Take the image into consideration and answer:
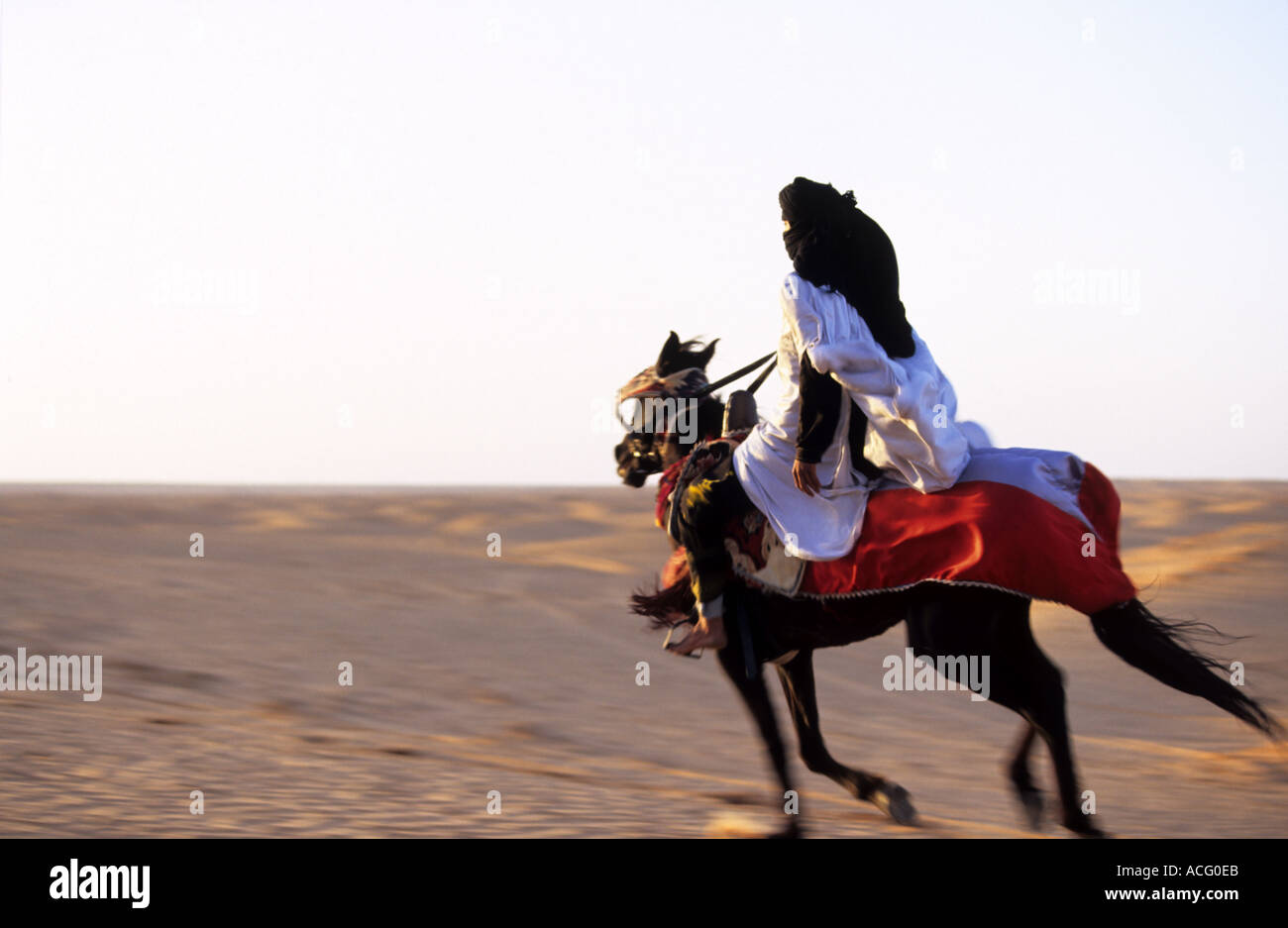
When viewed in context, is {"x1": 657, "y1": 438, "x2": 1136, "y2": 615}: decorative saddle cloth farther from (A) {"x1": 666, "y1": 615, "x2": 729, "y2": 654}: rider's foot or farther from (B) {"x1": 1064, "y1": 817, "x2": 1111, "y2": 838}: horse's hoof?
(B) {"x1": 1064, "y1": 817, "x2": 1111, "y2": 838}: horse's hoof

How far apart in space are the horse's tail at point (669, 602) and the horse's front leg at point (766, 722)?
1.06 feet

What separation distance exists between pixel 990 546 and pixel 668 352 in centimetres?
204

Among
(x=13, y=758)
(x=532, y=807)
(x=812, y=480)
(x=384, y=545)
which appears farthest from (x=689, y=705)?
(x=384, y=545)

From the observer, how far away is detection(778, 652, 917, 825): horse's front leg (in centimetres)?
630

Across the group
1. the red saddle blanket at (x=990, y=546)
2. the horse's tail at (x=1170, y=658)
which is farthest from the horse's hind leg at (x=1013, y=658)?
the horse's tail at (x=1170, y=658)

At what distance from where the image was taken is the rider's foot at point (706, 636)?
19.2 ft

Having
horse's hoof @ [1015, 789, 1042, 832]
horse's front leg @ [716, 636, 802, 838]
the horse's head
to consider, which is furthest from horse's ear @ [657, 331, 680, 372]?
horse's hoof @ [1015, 789, 1042, 832]

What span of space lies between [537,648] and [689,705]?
2.90 m

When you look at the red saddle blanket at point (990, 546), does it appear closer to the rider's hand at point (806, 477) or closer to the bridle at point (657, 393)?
the rider's hand at point (806, 477)

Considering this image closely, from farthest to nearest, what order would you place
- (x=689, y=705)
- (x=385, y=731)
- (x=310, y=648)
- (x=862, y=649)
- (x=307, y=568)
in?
1. (x=307, y=568)
2. (x=862, y=649)
3. (x=310, y=648)
4. (x=689, y=705)
5. (x=385, y=731)

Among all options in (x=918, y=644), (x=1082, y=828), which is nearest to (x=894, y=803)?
(x=1082, y=828)

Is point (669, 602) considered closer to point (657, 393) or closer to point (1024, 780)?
point (657, 393)
